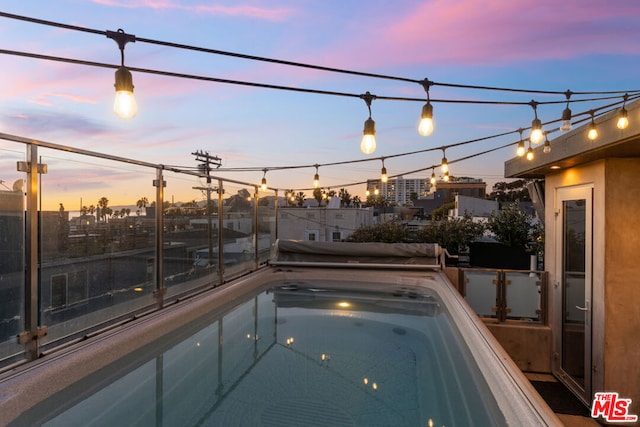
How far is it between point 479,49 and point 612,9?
1.63 m

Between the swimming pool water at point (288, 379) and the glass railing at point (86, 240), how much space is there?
342mm

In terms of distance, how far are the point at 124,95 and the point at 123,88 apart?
33mm

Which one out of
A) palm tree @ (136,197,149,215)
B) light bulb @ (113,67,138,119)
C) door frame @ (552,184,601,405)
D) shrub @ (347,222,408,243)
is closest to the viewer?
light bulb @ (113,67,138,119)

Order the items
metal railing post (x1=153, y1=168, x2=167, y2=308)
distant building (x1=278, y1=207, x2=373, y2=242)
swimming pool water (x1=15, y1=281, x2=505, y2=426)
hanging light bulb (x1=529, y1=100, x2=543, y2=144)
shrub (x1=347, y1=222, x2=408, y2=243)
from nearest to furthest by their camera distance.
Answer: swimming pool water (x1=15, y1=281, x2=505, y2=426) < metal railing post (x1=153, y1=168, x2=167, y2=308) < hanging light bulb (x1=529, y1=100, x2=543, y2=144) < shrub (x1=347, y1=222, x2=408, y2=243) < distant building (x1=278, y1=207, x2=373, y2=242)

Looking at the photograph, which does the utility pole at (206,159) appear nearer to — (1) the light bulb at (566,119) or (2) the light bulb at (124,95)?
(1) the light bulb at (566,119)

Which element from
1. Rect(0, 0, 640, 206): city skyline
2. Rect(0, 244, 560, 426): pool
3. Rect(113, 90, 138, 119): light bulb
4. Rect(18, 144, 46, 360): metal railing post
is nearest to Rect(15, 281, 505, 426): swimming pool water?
Rect(0, 244, 560, 426): pool

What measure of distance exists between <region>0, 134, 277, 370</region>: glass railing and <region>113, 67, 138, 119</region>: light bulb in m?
0.51

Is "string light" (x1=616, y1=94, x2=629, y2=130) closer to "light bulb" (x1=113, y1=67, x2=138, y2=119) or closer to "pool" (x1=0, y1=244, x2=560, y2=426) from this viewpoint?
"pool" (x1=0, y1=244, x2=560, y2=426)

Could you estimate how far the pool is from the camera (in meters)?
2.06

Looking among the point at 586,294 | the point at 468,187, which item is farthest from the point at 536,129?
the point at 468,187

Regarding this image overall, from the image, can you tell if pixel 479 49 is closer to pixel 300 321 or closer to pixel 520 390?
pixel 300 321

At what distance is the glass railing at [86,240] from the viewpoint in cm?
192

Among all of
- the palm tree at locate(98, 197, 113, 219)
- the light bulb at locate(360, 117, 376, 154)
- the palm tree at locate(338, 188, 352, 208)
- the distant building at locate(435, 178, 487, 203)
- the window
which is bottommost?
the window

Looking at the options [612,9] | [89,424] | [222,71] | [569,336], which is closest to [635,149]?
[569,336]
